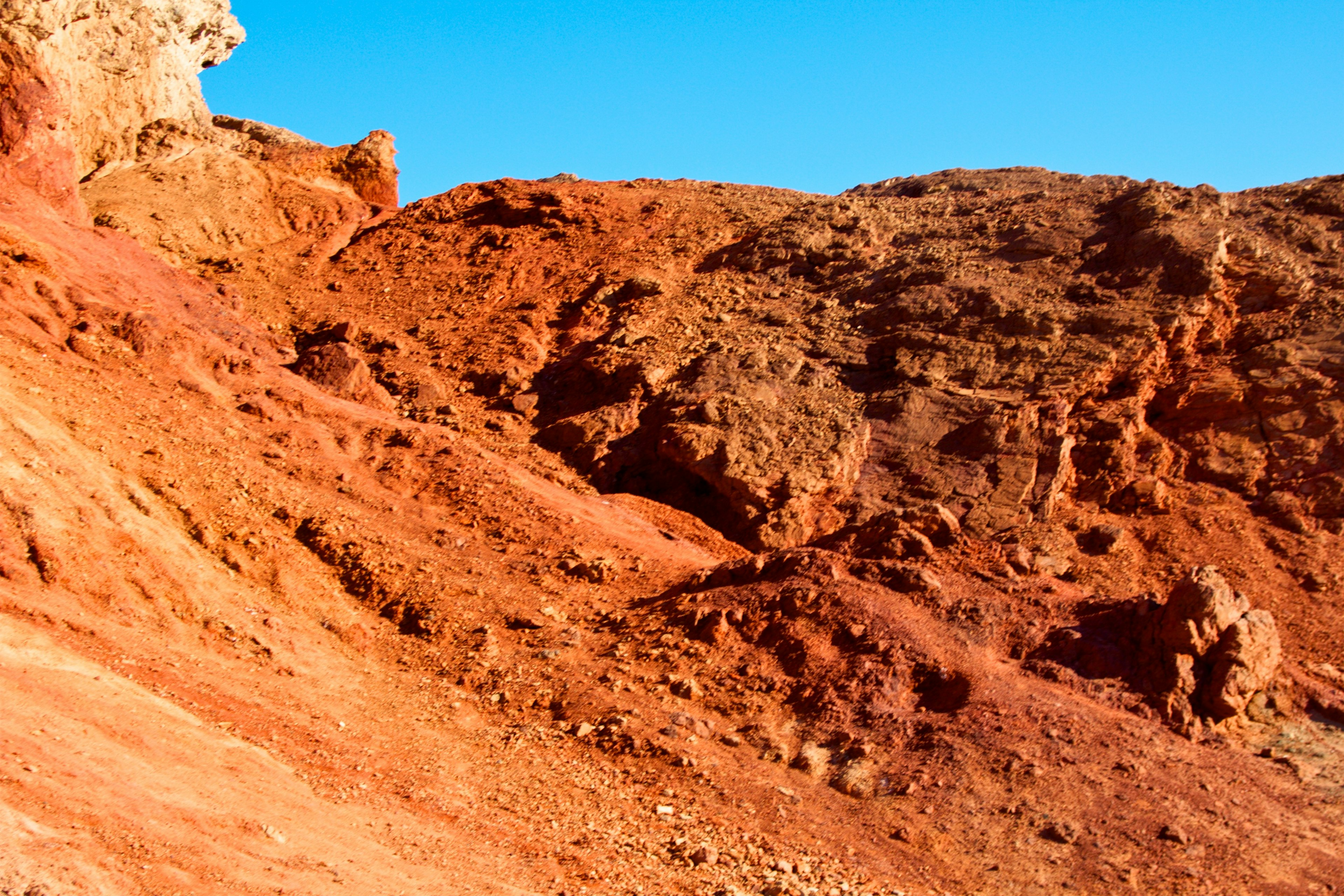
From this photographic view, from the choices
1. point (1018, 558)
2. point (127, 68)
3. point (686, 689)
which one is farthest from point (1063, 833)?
point (127, 68)

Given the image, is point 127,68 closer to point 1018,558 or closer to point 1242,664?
point 1018,558

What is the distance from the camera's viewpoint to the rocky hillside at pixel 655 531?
7.50m

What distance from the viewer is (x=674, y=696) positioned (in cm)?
927

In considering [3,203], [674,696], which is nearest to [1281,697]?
[674,696]

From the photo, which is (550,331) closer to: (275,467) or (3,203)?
(275,467)

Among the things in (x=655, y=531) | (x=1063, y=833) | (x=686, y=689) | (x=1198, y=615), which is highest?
(x=1198, y=615)

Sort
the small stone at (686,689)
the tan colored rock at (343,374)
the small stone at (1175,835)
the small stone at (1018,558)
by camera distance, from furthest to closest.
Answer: the tan colored rock at (343,374)
the small stone at (1018,558)
the small stone at (686,689)
the small stone at (1175,835)

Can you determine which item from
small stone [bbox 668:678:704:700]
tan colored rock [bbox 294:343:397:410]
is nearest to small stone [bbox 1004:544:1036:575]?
small stone [bbox 668:678:704:700]

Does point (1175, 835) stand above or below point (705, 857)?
above

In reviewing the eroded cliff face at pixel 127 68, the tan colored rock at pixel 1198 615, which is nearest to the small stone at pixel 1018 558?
the tan colored rock at pixel 1198 615

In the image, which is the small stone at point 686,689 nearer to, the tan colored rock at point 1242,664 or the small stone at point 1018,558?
the small stone at point 1018,558

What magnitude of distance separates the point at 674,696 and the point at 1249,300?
29.1 feet

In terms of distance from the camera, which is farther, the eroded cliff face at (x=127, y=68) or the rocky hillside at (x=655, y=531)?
the eroded cliff face at (x=127, y=68)

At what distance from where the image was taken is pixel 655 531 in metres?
12.1
